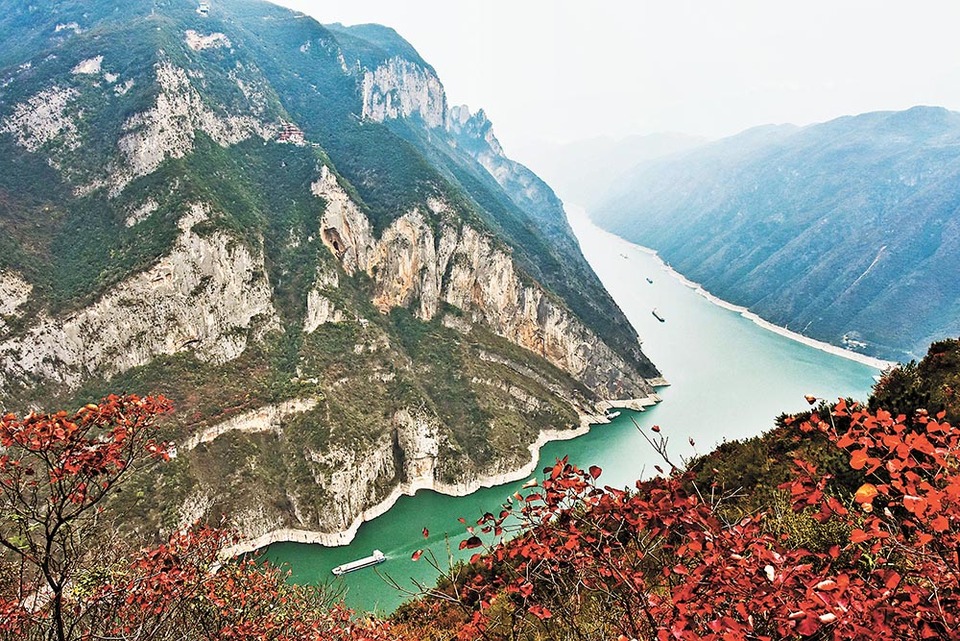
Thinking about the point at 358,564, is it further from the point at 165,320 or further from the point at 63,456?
the point at 63,456

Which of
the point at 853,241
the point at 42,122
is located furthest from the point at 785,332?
the point at 42,122

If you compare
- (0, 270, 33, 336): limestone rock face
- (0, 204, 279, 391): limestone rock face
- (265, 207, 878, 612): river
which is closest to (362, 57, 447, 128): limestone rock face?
(0, 204, 279, 391): limestone rock face

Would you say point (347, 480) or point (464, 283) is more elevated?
point (464, 283)

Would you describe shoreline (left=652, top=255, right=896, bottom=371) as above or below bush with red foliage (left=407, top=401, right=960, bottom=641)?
below

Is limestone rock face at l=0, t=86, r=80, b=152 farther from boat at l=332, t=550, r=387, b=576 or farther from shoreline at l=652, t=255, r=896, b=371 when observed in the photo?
shoreline at l=652, t=255, r=896, b=371

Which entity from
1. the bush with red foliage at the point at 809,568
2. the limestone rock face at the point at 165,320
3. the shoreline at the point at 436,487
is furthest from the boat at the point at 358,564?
the bush with red foliage at the point at 809,568

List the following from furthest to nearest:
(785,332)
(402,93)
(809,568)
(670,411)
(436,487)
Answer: (402,93)
(785,332)
(670,411)
(436,487)
(809,568)

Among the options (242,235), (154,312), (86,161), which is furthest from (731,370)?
(86,161)

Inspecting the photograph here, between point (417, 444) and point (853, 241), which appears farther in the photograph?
point (853, 241)
